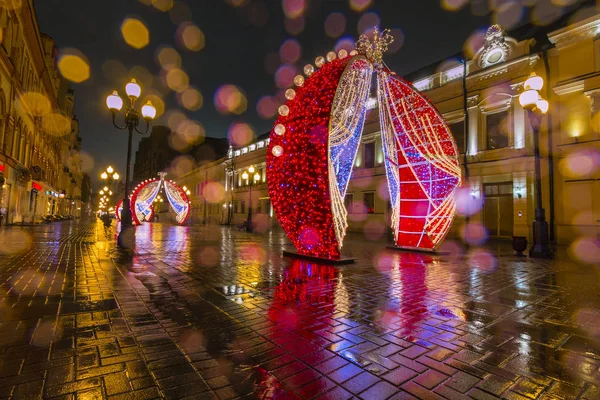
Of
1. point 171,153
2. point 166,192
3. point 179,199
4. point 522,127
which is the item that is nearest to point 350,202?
point 522,127

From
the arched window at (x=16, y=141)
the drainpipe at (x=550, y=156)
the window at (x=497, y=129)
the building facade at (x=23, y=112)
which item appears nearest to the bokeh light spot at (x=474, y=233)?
the drainpipe at (x=550, y=156)

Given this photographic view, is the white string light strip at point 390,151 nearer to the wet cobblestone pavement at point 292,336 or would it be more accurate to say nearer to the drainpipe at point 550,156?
the wet cobblestone pavement at point 292,336

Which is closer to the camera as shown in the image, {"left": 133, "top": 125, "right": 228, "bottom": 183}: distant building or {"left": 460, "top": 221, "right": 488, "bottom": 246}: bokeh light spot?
{"left": 460, "top": 221, "right": 488, "bottom": 246}: bokeh light spot

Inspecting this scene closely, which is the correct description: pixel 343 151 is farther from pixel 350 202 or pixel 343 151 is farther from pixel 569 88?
pixel 350 202

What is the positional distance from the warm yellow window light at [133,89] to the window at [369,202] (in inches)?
722

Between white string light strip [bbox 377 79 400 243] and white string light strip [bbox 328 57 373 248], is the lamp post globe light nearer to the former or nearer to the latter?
white string light strip [bbox 328 57 373 248]

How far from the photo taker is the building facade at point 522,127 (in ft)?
51.3

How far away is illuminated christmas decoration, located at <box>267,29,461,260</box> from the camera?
8.00 m

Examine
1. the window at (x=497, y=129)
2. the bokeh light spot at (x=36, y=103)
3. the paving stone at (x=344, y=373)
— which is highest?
the bokeh light spot at (x=36, y=103)

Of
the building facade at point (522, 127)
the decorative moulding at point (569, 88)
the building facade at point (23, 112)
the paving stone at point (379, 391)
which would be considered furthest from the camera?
the building facade at point (23, 112)

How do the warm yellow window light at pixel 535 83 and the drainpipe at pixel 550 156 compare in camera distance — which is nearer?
the warm yellow window light at pixel 535 83

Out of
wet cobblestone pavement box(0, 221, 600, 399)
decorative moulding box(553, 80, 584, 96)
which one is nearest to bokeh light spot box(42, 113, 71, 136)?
wet cobblestone pavement box(0, 221, 600, 399)

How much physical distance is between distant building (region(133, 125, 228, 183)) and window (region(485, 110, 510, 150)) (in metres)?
59.7

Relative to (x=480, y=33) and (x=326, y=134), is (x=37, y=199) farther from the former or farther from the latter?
(x=480, y=33)
